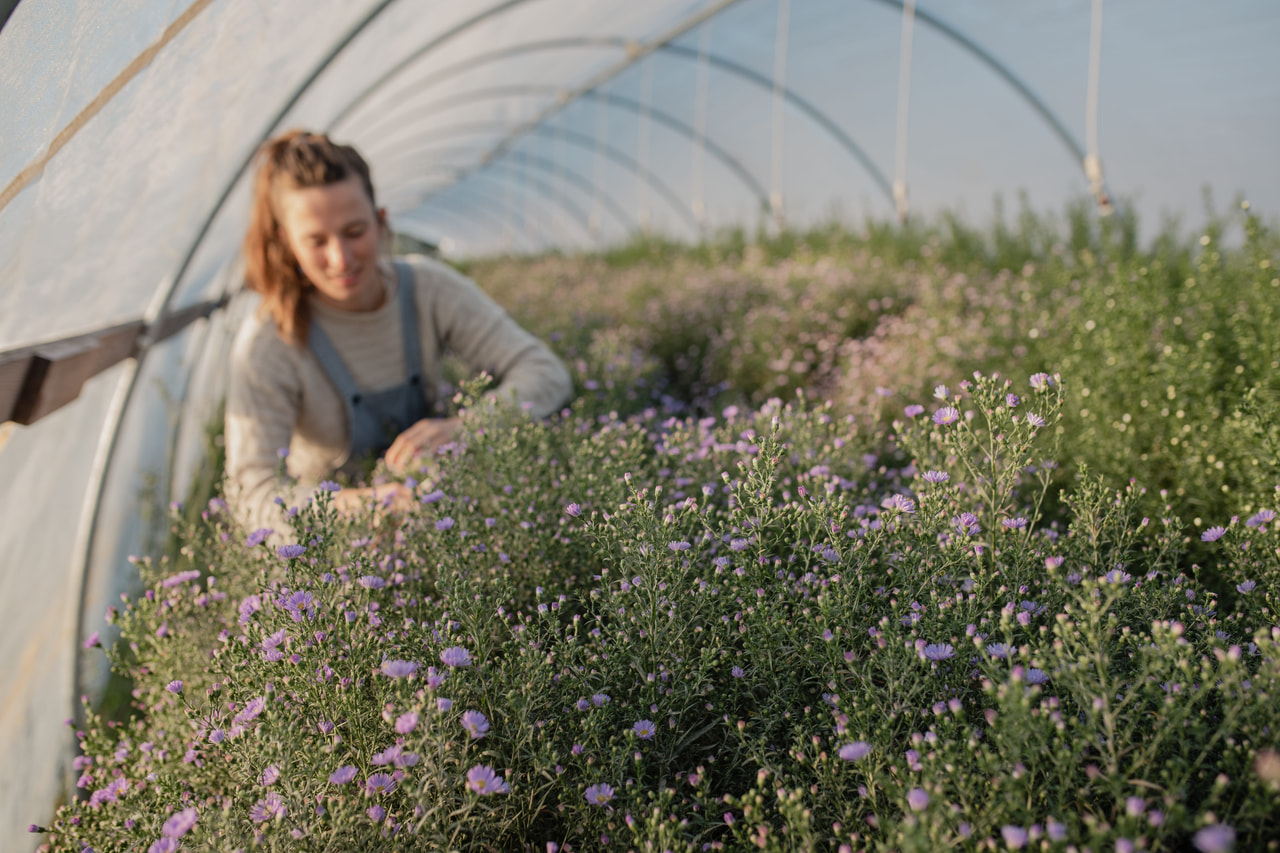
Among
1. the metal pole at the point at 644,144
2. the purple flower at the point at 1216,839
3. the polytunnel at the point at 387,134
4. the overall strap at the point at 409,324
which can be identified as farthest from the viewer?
the metal pole at the point at 644,144

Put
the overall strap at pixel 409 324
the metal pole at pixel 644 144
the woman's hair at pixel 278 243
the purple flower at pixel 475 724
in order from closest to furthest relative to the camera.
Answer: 1. the purple flower at pixel 475 724
2. the woman's hair at pixel 278 243
3. the overall strap at pixel 409 324
4. the metal pole at pixel 644 144

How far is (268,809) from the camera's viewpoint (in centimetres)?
116

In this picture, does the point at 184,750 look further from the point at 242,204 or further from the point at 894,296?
the point at 894,296

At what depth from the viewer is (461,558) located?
1.66 metres

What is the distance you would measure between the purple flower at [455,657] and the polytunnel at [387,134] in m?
1.35

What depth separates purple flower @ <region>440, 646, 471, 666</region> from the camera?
1.24m

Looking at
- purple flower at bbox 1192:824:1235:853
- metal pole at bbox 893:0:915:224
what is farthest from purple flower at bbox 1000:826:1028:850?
metal pole at bbox 893:0:915:224

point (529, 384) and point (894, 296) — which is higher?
point (894, 296)

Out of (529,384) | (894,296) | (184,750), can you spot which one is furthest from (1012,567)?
(894,296)

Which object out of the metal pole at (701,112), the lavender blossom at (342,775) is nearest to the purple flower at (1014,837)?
the lavender blossom at (342,775)

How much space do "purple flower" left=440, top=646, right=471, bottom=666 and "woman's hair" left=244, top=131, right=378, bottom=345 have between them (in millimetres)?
2070

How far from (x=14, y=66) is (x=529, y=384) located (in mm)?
1781

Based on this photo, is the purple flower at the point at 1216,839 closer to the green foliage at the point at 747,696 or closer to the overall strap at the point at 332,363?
the green foliage at the point at 747,696

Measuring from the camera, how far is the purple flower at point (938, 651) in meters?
1.23
